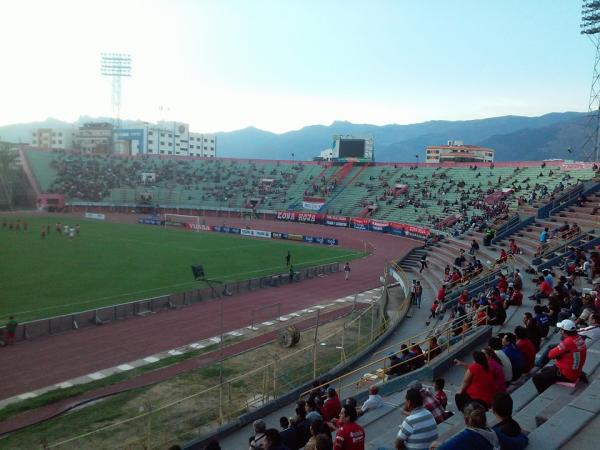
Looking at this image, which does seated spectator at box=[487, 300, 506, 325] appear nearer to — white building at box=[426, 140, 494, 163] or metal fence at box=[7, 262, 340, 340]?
metal fence at box=[7, 262, 340, 340]

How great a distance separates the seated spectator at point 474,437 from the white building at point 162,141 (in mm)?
133759

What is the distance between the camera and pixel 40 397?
639 inches

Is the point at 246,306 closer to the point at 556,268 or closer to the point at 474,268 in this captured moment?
the point at 474,268

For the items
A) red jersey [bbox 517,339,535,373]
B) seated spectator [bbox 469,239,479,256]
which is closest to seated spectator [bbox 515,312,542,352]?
red jersey [bbox 517,339,535,373]

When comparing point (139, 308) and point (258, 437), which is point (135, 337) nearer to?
point (139, 308)

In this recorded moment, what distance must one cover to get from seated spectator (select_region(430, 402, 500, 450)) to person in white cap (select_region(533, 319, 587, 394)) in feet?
13.5

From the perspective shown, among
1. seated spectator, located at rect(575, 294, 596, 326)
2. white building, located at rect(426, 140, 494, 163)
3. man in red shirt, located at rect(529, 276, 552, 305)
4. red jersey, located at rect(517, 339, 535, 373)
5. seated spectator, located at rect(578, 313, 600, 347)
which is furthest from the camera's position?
white building, located at rect(426, 140, 494, 163)

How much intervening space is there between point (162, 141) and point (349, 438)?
16146 centimetres

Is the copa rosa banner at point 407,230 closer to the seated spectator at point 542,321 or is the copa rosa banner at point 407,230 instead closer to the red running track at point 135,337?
the red running track at point 135,337

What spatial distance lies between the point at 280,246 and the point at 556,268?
3282 cm

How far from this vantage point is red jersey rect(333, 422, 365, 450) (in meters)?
6.52

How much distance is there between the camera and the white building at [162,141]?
145500mm

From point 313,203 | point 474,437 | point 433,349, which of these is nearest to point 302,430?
point 474,437

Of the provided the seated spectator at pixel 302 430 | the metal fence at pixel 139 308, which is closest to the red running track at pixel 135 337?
the metal fence at pixel 139 308
